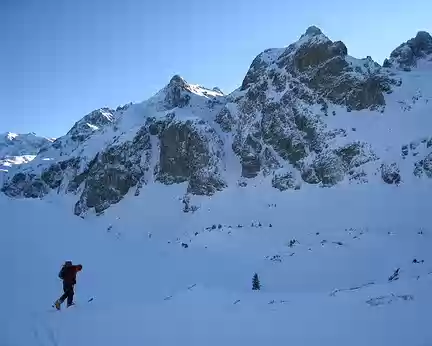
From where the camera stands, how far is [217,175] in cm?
4334

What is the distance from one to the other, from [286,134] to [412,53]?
20.1m

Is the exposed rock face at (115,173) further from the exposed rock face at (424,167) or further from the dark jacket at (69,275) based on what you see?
the dark jacket at (69,275)

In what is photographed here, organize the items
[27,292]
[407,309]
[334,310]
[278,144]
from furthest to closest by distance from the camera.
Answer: [278,144]
[27,292]
[334,310]
[407,309]

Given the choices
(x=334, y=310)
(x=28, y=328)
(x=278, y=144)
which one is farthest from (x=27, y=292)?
(x=278, y=144)

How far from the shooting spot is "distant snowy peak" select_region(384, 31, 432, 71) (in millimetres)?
47000

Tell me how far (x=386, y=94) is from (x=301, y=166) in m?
11.7

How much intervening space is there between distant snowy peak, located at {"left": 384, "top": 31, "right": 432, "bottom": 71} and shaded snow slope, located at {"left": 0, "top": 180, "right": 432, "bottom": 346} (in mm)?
21834

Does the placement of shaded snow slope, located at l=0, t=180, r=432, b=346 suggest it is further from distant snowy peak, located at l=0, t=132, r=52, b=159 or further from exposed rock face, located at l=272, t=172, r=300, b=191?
distant snowy peak, located at l=0, t=132, r=52, b=159

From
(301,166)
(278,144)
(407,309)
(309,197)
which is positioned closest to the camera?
(407,309)

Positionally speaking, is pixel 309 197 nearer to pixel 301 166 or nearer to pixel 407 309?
pixel 301 166

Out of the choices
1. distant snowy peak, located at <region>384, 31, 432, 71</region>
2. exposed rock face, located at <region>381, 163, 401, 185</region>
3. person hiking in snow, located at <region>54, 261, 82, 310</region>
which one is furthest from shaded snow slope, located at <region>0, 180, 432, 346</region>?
distant snowy peak, located at <region>384, 31, 432, 71</region>

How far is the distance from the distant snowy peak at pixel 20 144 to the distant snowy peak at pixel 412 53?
8933cm

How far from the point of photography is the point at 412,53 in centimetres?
4775

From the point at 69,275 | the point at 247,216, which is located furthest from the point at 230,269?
the point at 69,275
